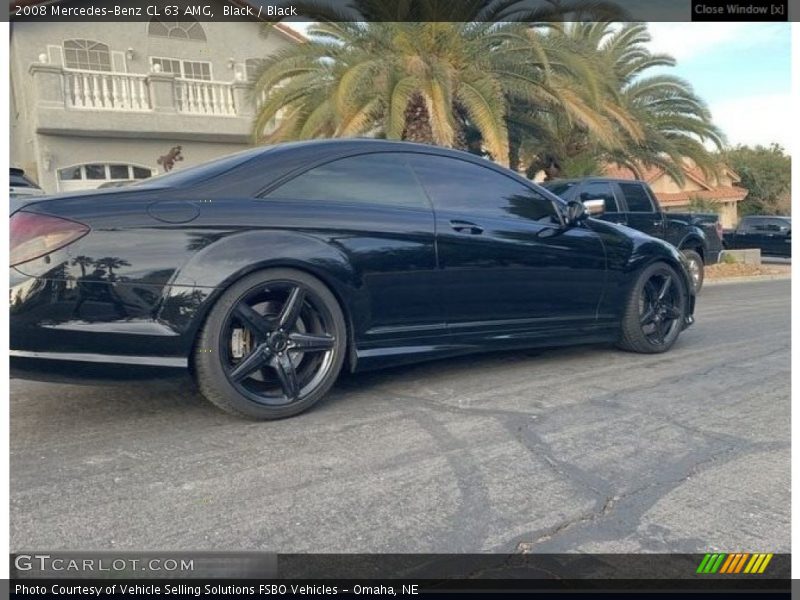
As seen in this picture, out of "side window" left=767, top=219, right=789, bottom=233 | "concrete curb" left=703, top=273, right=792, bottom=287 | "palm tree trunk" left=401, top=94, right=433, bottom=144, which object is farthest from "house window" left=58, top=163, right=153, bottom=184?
"side window" left=767, top=219, right=789, bottom=233

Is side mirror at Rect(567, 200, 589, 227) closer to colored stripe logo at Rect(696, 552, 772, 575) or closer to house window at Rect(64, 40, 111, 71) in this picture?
colored stripe logo at Rect(696, 552, 772, 575)

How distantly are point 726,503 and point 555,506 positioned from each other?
66 centimetres

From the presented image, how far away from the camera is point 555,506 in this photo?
2441mm

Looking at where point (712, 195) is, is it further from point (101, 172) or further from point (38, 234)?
point (38, 234)

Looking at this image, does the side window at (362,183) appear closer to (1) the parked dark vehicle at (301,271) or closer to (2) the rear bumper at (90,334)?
(1) the parked dark vehicle at (301,271)

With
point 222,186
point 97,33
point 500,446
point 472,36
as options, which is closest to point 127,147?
point 97,33

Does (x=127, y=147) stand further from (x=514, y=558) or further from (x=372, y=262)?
(x=514, y=558)

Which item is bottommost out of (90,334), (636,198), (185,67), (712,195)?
(90,334)

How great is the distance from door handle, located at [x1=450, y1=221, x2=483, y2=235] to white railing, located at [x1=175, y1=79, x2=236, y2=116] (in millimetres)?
13278

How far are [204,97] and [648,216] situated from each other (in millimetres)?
11013

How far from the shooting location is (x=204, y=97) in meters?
15.6

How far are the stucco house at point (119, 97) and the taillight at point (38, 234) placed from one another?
1175 cm

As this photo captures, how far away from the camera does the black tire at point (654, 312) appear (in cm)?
469

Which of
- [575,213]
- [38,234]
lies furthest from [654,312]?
[38,234]
